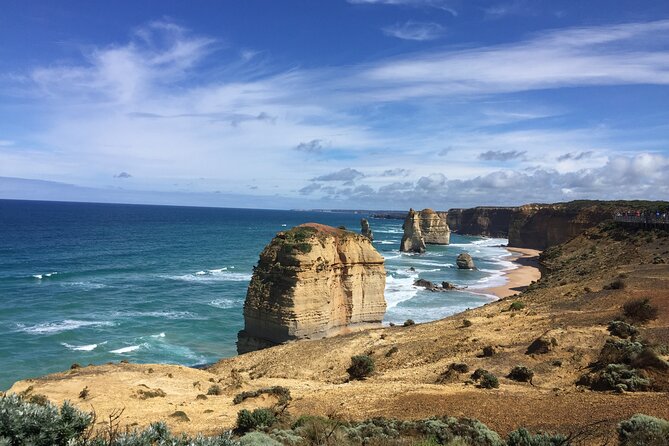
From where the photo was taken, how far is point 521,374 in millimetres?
16859

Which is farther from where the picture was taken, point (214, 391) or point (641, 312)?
point (641, 312)

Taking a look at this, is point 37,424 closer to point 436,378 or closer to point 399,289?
point 436,378

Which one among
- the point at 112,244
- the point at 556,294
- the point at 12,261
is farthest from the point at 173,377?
the point at 112,244

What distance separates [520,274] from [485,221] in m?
90.5

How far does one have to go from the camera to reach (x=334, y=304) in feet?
106

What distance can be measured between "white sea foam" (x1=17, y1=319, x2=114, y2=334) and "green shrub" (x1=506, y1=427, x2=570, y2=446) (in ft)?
118

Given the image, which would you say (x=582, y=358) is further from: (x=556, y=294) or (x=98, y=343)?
(x=98, y=343)

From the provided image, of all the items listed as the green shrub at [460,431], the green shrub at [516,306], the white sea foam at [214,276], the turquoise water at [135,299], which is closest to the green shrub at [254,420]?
the green shrub at [460,431]

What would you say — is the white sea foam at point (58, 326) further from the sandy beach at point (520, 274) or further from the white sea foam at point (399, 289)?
the sandy beach at point (520, 274)

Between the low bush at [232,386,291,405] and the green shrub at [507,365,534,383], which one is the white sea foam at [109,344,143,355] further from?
the green shrub at [507,365,534,383]

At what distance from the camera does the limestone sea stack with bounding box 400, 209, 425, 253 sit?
98438 millimetres

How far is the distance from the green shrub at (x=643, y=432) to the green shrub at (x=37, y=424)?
32.9 feet

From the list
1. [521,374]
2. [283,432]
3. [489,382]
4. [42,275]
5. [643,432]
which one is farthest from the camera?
[42,275]

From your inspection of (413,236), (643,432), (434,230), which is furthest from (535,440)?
(434,230)
